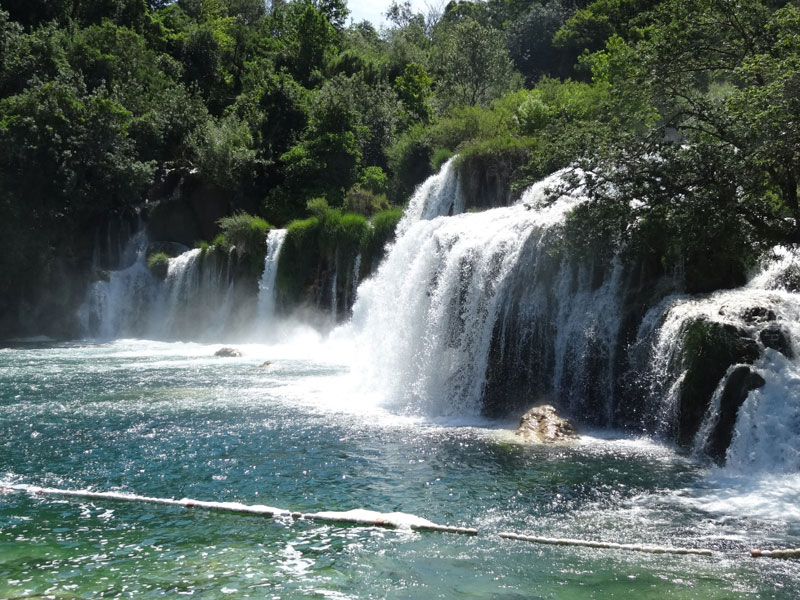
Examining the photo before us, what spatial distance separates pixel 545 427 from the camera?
12.6 m

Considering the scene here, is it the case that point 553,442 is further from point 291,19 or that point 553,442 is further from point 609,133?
point 291,19

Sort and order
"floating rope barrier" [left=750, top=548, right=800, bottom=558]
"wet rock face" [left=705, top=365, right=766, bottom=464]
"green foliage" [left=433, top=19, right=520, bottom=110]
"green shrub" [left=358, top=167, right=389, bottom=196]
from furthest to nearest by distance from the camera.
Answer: "green foliage" [left=433, top=19, right=520, bottom=110] < "green shrub" [left=358, top=167, right=389, bottom=196] < "wet rock face" [left=705, top=365, right=766, bottom=464] < "floating rope barrier" [left=750, top=548, right=800, bottom=558]

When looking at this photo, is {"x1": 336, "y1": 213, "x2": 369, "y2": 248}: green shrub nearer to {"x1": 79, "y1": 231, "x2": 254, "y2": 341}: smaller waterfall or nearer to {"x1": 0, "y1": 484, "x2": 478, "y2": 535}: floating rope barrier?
{"x1": 79, "y1": 231, "x2": 254, "y2": 341}: smaller waterfall

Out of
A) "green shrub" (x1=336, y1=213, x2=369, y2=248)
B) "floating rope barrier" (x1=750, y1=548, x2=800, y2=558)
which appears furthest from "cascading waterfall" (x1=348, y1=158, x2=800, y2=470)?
"green shrub" (x1=336, y1=213, x2=369, y2=248)

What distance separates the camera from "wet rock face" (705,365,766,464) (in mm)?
10953

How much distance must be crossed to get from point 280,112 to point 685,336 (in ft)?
95.3

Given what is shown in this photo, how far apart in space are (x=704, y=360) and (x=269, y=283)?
19.0 m

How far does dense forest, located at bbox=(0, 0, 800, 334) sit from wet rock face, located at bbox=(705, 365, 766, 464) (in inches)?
102

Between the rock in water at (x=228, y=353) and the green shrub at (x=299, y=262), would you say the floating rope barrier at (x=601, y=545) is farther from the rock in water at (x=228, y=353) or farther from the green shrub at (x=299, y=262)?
the green shrub at (x=299, y=262)

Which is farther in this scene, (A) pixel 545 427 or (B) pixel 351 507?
(A) pixel 545 427

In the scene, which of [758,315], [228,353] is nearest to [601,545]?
[758,315]

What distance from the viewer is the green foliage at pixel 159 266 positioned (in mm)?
31234

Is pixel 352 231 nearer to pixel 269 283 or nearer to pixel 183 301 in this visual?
pixel 269 283

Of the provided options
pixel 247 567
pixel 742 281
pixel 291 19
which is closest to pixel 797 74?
pixel 742 281
